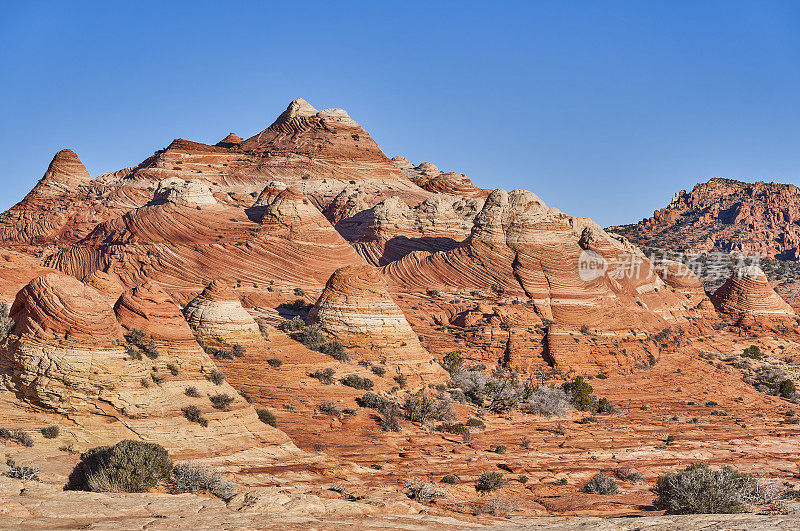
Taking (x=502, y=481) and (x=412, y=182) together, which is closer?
(x=502, y=481)

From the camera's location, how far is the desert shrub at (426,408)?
2394 centimetres

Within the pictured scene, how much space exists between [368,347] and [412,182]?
178 feet

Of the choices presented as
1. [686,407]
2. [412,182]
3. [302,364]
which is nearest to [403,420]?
[302,364]

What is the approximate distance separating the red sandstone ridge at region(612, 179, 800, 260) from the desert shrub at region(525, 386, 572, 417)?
7911 cm

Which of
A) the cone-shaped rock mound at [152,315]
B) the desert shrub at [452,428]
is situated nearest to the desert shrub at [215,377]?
the cone-shaped rock mound at [152,315]

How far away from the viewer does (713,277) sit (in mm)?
89500

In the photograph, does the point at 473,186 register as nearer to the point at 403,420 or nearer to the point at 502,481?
the point at 403,420

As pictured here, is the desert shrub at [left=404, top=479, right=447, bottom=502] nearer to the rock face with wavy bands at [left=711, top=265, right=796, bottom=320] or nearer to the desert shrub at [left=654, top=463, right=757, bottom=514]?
the desert shrub at [left=654, top=463, right=757, bottom=514]

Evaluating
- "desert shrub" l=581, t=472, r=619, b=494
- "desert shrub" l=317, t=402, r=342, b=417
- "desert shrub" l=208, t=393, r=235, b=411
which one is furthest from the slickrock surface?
"desert shrub" l=581, t=472, r=619, b=494

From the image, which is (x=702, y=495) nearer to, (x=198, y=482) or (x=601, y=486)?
(x=601, y=486)

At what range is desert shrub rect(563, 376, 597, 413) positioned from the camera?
32.3 meters

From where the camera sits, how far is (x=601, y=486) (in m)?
18.1

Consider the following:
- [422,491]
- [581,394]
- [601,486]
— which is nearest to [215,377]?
[422,491]

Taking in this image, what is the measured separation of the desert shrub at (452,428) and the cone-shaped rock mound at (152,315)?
875cm
